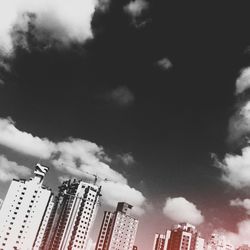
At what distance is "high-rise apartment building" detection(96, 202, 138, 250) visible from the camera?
17638 centimetres

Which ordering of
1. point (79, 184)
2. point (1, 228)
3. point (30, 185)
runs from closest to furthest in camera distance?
point (1, 228) < point (30, 185) < point (79, 184)

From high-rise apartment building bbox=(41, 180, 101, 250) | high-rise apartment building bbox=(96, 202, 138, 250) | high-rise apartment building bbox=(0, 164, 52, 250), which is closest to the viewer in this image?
high-rise apartment building bbox=(0, 164, 52, 250)

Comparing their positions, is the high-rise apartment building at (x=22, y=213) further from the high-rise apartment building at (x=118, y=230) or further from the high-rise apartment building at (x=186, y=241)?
the high-rise apartment building at (x=186, y=241)

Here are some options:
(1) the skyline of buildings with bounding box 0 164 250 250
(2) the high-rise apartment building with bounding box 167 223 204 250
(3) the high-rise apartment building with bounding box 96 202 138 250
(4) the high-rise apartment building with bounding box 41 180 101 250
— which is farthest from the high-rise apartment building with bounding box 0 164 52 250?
(2) the high-rise apartment building with bounding box 167 223 204 250

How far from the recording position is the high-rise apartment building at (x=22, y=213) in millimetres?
135750

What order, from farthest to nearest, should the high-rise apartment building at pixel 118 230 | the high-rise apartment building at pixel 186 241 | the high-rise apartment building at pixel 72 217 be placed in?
the high-rise apartment building at pixel 186 241 < the high-rise apartment building at pixel 118 230 < the high-rise apartment building at pixel 72 217

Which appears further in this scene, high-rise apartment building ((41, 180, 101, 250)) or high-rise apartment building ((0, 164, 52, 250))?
high-rise apartment building ((41, 180, 101, 250))

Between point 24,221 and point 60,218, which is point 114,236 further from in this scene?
point 24,221

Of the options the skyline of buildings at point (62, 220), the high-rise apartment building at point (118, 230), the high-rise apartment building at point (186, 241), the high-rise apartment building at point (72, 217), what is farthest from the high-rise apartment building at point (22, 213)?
the high-rise apartment building at point (186, 241)

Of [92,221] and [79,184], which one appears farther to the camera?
[79,184]

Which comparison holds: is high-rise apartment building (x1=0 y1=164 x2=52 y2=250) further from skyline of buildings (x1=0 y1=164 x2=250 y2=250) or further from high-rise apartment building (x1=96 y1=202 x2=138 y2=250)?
high-rise apartment building (x1=96 y1=202 x2=138 y2=250)

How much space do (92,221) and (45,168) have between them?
40.2 m

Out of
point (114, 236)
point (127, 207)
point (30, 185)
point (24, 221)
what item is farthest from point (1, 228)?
point (127, 207)

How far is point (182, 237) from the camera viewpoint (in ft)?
642
